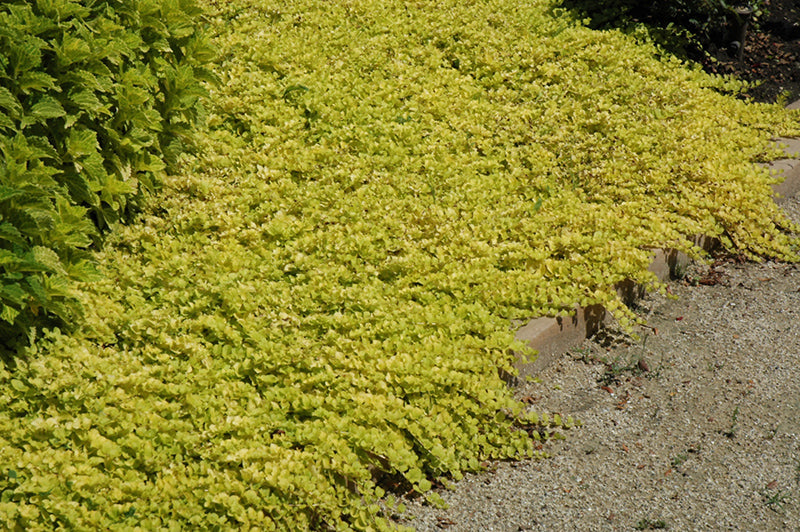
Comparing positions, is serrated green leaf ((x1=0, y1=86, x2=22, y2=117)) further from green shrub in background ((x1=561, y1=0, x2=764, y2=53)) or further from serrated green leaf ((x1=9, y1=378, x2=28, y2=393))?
green shrub in background ((x1=561, y1=0, x2=764, y2=53))

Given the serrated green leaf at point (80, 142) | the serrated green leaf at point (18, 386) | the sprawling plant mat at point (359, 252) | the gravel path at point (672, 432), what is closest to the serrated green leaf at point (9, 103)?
the serrated green leaf at point (80, 142)

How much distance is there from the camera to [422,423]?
363 cm

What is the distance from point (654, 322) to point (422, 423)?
69.2 inches

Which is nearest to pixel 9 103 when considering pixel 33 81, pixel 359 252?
pixel 33 81

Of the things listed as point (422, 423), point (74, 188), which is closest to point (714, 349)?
point (422, 423)

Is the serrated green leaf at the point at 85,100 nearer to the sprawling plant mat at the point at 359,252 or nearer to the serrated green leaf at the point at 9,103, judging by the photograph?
the serrated green leaf at the point at 9,103

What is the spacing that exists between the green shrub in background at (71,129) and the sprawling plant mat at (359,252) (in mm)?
253

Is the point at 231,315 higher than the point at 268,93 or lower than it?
lower

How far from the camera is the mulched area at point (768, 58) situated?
6789 millimetres

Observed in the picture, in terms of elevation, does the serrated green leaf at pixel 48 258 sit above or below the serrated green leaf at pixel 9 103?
below

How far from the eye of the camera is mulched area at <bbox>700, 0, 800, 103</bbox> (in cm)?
679

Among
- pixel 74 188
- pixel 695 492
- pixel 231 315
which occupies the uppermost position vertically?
pixel 74 188

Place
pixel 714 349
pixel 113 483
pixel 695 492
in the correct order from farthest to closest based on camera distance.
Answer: pixel 714 349 < pixel 695 492 < pixel 113 483

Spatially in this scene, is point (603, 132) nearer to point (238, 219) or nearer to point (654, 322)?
point (654, 322)
